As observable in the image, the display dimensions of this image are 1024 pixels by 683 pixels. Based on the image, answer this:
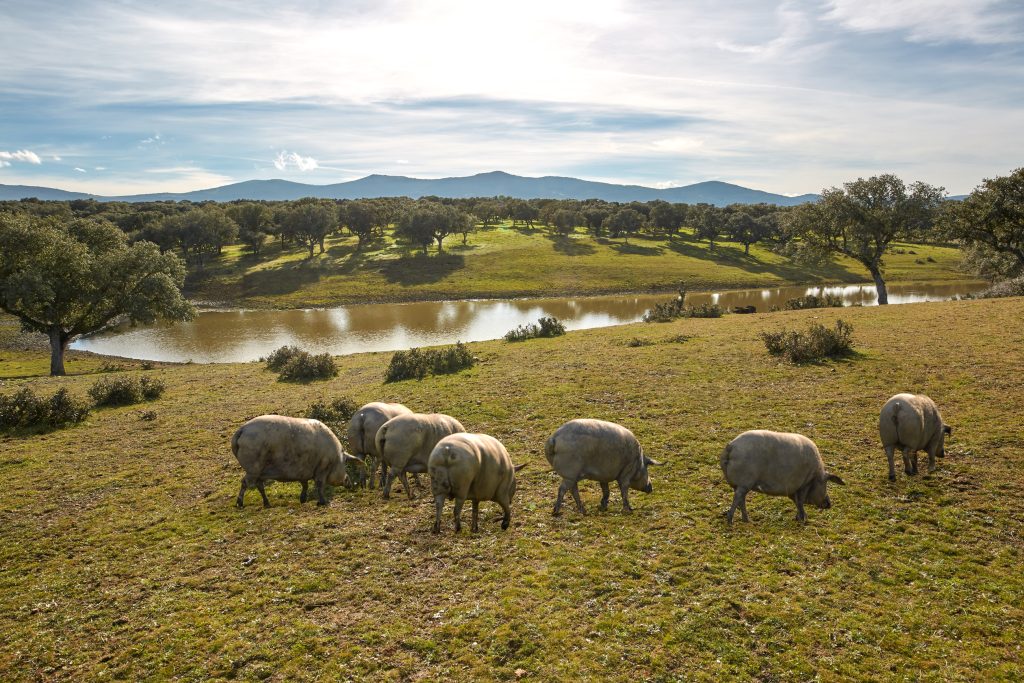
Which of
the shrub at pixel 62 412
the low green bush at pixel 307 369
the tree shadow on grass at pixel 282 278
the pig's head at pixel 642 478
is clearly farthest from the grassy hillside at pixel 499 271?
the pig's head at pixel 642 478

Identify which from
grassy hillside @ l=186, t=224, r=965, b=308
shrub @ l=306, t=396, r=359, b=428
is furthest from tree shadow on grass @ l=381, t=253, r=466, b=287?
shrub @ l=306, t=396, r=359, b=428

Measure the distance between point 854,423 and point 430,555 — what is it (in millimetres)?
14984

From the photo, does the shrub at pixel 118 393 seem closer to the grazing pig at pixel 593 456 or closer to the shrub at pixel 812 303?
the grazing pig at pixel 593 456

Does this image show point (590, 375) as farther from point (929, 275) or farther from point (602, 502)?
point (929, 275)

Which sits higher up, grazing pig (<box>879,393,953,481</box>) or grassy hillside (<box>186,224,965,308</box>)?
grassy hillside (<box>186,224,965,308</box>)

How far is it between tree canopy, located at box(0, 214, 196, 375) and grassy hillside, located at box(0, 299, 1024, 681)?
2204 cm

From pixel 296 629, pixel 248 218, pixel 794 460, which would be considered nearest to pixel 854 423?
pixel 794 460

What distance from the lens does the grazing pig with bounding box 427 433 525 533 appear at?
1158 cm

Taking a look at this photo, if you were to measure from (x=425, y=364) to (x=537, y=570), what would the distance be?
763 inches

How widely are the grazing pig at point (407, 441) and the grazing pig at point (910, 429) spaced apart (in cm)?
1157

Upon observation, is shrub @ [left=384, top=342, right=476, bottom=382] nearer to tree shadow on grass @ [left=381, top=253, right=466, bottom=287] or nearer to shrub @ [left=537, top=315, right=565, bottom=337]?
shrub @ [left=537, top=315, right=565, bottom=337]

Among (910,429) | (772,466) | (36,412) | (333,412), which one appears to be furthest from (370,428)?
(36,412)

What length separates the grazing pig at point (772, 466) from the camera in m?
12.3

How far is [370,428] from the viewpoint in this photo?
15.2 m
